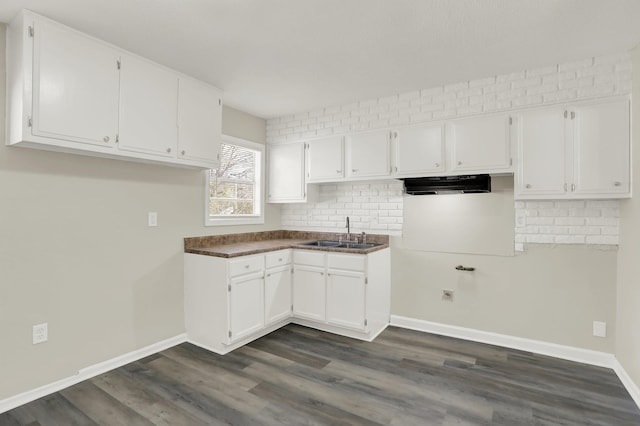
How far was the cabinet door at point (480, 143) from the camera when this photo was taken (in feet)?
9.82

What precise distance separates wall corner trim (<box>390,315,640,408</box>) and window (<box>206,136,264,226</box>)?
218 cm

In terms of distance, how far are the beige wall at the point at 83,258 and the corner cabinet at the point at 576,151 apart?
3.22 m

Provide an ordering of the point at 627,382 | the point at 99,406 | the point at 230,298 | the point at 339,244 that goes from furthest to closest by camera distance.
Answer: the point at 339,244 → the point at 230,298 → the point at 627,382 → the point at 99,406

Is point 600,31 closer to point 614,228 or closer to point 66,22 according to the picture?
point 614,228

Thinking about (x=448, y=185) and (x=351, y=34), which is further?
(x=448, y=185)

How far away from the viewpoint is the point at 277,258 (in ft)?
11.8

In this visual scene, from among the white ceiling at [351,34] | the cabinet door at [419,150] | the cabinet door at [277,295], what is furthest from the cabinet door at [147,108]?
the cabinet door at [419,150]

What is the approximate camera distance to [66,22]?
7.25ft

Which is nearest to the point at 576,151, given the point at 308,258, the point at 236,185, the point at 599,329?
the point at 599,329

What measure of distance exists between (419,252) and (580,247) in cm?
140

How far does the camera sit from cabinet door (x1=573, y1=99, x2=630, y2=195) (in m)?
2.56

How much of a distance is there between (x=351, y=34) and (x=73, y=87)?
1938 millimetres

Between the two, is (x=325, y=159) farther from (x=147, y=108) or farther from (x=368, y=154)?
(x=147, y=108)

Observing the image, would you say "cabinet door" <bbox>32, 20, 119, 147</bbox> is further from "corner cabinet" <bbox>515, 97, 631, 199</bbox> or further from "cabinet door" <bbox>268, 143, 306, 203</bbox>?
"corner cabinet" <bbox>515, 97, 631, 199</bbox>
